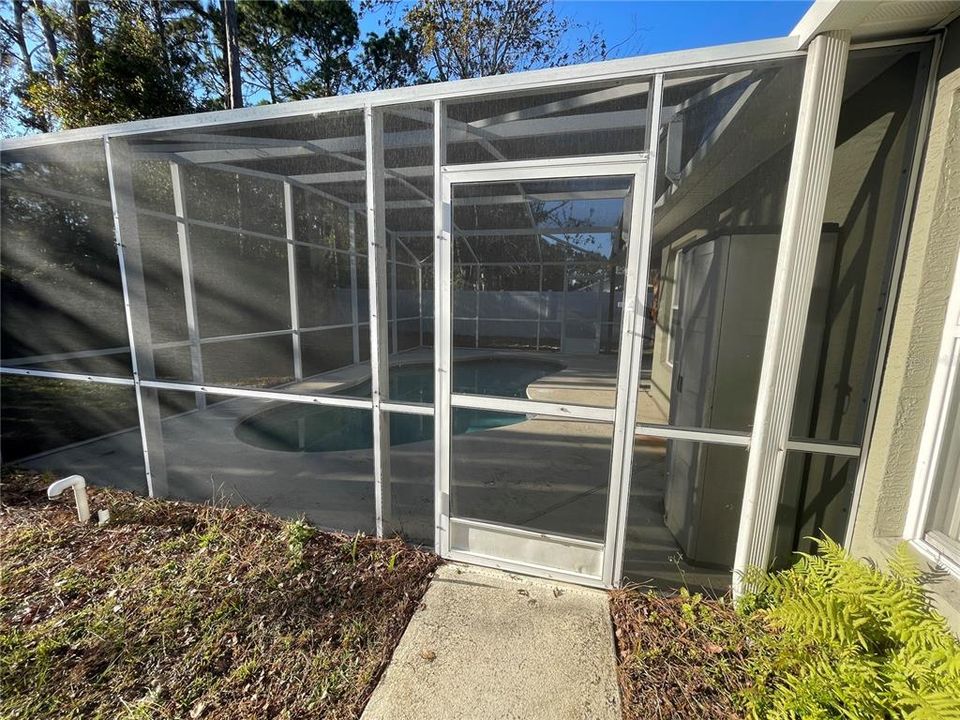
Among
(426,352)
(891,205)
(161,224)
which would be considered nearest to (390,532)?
(891,205)

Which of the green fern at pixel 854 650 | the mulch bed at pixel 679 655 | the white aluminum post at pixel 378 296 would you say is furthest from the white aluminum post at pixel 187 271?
the green fern at pixel 854 650

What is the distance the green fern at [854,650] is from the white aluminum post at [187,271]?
599cm

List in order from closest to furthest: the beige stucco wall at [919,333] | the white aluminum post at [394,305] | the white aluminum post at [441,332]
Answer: the beige stucco wall at [919,333] < the white aluminum post at [441,332] < the white aluminum post at [394,305]

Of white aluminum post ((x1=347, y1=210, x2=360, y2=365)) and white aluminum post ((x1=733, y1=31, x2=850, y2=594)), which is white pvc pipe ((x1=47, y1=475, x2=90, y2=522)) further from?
white aluminum post ((x1=347, y1=210, x2=360, y2=365))

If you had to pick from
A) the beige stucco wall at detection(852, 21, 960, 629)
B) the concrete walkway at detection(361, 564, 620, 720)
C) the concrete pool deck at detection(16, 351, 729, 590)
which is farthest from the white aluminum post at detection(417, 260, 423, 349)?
the beige stucco wall at detection(852, 21, 960, 629)

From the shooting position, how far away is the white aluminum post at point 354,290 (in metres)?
6.08

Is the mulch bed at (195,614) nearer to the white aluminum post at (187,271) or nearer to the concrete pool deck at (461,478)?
the concrete pool deck at (461,478)

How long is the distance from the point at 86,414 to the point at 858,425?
21.6 ft

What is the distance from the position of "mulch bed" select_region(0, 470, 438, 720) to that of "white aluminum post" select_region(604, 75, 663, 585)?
111 cm

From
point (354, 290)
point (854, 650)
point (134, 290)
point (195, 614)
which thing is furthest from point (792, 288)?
point (354, 290)

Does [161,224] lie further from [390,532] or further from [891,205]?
[891,205]

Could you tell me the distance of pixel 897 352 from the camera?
1604 mm

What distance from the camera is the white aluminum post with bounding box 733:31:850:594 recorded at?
155 cm

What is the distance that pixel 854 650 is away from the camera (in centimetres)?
140
